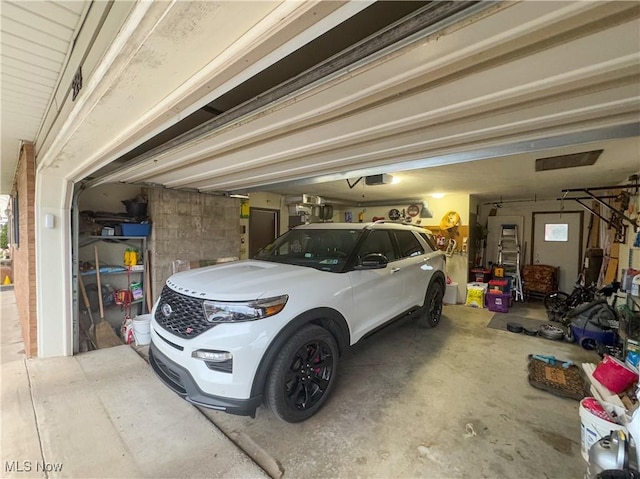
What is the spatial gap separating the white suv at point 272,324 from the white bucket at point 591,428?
5.37ft

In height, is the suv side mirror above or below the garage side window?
below

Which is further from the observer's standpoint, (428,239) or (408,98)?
(428,239)

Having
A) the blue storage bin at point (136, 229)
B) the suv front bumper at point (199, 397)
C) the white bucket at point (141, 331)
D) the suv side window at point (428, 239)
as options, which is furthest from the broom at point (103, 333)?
the suv side window at point (428, 239)

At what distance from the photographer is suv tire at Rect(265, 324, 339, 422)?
6.51 ft

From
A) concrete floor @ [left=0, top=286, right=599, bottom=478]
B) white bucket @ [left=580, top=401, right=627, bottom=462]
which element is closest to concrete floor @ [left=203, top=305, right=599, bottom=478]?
concrete floor @ [left=0, top=286, right=599, bottom=478]

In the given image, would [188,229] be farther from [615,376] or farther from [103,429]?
[615,376]

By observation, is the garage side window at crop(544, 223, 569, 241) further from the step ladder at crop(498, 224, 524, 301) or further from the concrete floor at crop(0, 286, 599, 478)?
the concrete floor at crop(0, 286, 599, 478)

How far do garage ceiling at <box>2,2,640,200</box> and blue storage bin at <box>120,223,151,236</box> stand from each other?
121 cm

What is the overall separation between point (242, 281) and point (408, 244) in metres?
2.53

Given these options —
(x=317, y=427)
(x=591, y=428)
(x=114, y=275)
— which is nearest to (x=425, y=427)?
(x=317, y=427)

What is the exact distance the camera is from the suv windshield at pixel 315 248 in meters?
2.74

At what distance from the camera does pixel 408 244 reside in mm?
3869

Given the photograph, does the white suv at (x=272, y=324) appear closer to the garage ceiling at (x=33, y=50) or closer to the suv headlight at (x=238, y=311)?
the suv headlight at (x=238, y=311)

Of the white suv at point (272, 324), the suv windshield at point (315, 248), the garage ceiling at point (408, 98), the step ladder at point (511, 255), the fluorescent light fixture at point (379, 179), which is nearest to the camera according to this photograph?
Result: the garage ceiling at point (408, 98)
